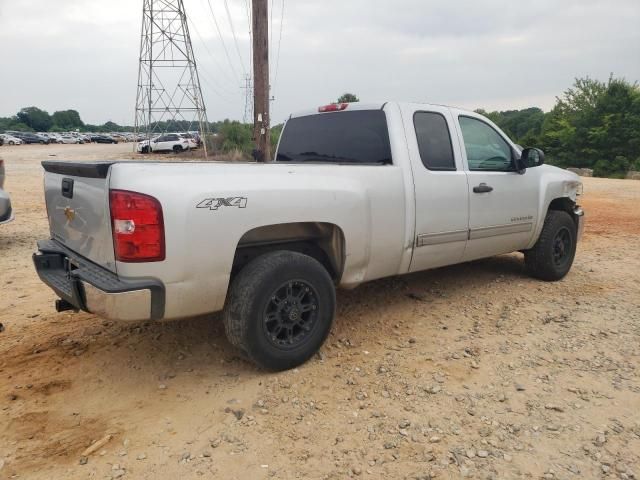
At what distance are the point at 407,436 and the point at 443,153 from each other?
2.46 m

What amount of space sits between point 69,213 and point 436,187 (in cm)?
270

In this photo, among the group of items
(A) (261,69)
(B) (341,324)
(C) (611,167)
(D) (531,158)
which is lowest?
(C) (611,167)

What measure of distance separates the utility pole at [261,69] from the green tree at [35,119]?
121 m

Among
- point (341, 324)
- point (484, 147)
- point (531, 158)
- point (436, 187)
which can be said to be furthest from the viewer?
point (531, 158)

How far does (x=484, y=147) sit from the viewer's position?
4.72 m

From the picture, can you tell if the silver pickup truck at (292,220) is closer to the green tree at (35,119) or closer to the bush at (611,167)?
the bush at (611,167)

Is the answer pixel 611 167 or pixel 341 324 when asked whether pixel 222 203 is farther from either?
pixel 611 167

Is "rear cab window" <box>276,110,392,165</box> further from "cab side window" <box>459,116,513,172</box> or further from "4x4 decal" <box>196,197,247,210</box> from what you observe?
"4x4 decal" <box>196,197,247,210</box>

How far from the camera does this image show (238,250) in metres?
3.31

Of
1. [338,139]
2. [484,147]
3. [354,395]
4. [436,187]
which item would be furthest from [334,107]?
[354,395]

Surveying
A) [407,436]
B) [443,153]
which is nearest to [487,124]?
[443,153]

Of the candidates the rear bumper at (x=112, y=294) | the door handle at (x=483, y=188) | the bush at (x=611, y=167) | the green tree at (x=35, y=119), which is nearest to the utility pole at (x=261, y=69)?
the door handle at (x=483, y=188)

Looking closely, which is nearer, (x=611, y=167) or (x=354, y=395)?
(x=354, y=395)

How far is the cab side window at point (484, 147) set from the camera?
4.55 meters
